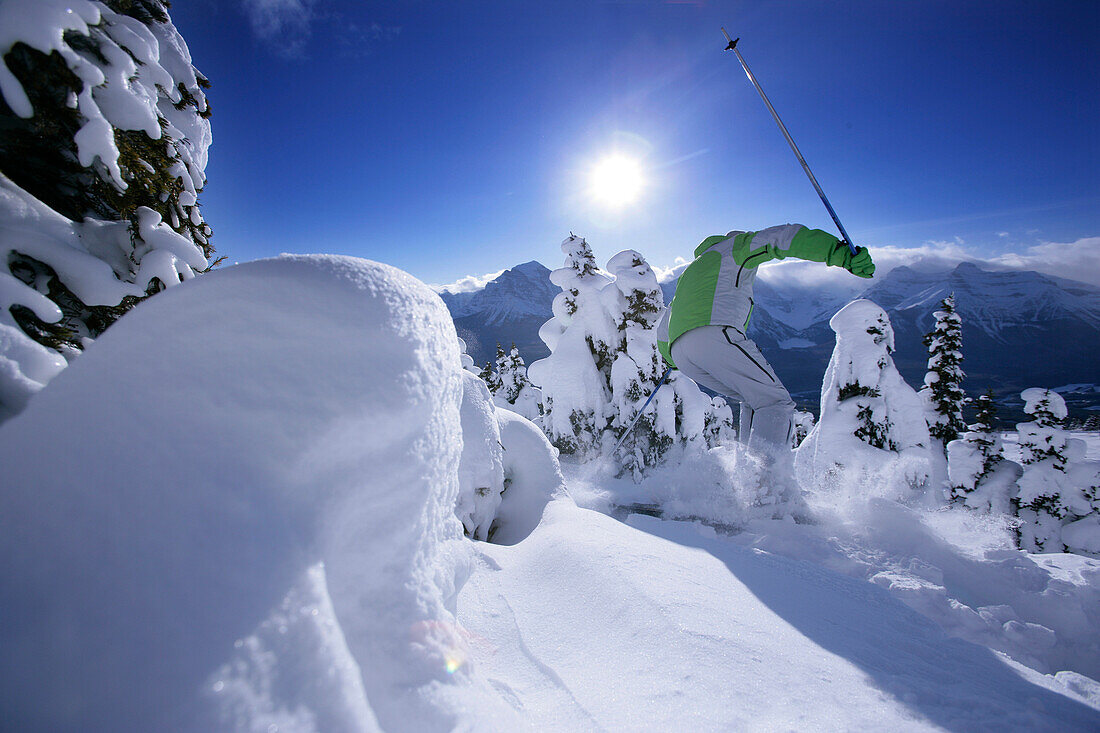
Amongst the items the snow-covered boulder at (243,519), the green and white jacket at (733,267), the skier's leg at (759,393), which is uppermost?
the green and white jacket at (733,267)

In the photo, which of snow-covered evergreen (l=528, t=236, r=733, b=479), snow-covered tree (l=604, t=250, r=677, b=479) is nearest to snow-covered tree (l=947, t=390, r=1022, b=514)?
snow-covered evergreen (l=528, t=236, r=733, b=479)

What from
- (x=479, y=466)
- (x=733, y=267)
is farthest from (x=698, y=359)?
(x=479, y=466)

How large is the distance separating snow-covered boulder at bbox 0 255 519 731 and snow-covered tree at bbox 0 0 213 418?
107 centimetres

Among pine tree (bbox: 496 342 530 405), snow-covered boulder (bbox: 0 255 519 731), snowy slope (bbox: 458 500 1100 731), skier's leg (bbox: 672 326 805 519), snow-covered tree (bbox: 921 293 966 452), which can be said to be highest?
snow-covered tree (bbox: 921 293 966 452)

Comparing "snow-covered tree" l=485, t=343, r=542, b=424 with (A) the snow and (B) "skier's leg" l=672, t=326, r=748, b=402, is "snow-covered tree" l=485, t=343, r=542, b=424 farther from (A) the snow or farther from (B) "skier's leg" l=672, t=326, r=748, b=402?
(A) the snow

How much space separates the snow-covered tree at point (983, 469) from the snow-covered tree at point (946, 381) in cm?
221

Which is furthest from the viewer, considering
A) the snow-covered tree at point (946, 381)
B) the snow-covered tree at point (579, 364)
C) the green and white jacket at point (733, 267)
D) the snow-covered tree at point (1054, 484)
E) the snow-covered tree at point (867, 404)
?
the snow-covered tree at point (946, 381)

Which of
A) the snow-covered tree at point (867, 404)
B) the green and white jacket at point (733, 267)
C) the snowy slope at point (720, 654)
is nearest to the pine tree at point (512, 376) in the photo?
the snow-covered tree at point (867, 404)

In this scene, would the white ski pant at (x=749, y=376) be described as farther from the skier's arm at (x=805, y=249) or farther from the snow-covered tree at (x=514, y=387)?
the snow-covered tree at (x=514, y=387)

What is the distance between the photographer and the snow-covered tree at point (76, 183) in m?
1.86

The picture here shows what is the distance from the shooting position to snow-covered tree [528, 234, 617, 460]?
15.2 m

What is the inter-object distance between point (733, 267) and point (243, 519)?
4096 mm

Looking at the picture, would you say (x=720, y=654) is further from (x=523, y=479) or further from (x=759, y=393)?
(x=523, y=479)

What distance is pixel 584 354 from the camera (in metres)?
15.6
